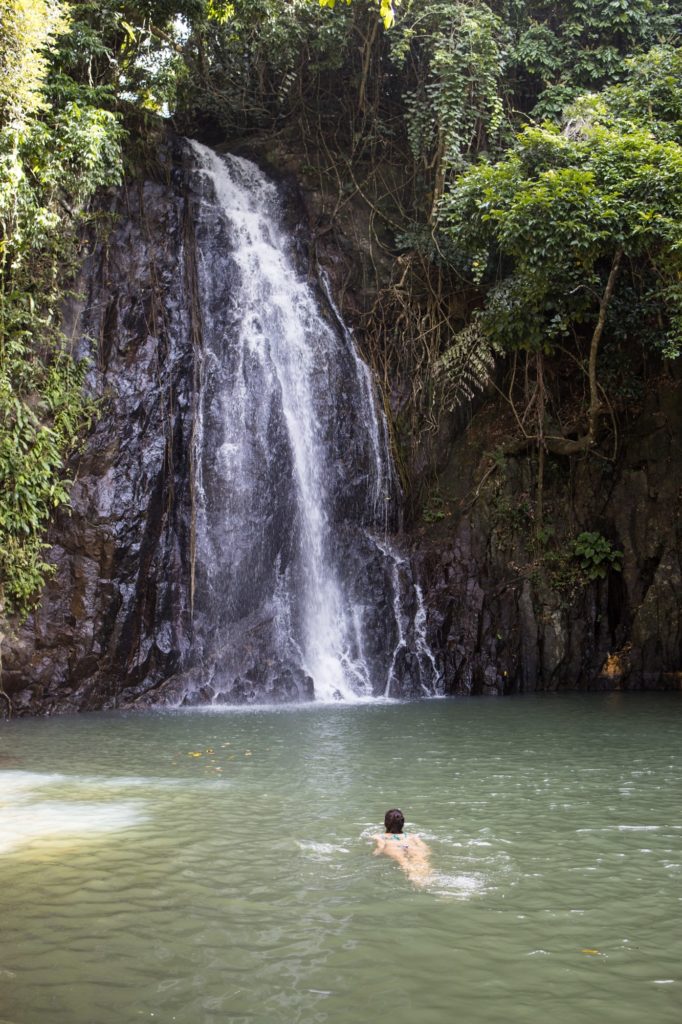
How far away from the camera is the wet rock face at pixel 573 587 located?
1468 centimetres

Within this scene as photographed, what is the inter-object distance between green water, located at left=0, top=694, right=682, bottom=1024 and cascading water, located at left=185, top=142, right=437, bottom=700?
4.51 metres

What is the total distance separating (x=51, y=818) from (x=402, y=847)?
2494 millimetres

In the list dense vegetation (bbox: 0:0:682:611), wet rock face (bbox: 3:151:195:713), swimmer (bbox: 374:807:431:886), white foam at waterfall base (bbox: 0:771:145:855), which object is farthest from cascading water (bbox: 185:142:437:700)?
swimmer (bbox: 374:807:431:886)

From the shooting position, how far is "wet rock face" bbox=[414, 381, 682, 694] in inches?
578

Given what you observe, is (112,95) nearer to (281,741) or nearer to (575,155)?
(575,155)

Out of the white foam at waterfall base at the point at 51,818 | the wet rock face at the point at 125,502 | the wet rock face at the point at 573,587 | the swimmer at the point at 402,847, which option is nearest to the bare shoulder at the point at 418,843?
the swimmer at the point at 402,847

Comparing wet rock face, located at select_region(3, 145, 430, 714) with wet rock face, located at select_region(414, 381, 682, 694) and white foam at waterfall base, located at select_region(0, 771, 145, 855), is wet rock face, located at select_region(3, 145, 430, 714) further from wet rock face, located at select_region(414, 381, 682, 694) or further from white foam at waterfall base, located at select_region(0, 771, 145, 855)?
white foam at waterfall base, located at select_region(0, 771, 145, 855)

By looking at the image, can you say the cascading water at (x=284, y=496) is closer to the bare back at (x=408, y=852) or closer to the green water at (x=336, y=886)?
the green water at (x=336, y=886)

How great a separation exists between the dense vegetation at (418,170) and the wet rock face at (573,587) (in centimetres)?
Answer: 62

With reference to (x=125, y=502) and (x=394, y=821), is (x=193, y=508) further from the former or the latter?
(x=394, y=821)

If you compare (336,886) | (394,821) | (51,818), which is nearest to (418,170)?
(51,818)

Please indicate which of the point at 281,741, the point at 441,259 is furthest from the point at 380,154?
the point at 281,741

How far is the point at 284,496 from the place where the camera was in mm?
14711

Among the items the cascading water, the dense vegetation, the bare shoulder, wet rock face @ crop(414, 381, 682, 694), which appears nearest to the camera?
the bare shoulder
